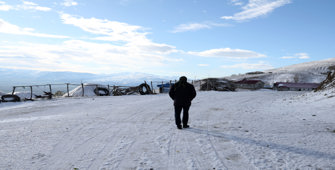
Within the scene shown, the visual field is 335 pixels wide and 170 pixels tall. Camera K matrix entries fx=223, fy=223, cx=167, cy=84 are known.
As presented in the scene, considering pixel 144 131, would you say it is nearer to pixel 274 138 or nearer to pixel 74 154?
pixel 74 154

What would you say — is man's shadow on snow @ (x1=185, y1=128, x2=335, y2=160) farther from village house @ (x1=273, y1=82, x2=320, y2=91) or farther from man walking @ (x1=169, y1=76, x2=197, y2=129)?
village house @ (x1=273, y1=82, x2=320, y2=91)

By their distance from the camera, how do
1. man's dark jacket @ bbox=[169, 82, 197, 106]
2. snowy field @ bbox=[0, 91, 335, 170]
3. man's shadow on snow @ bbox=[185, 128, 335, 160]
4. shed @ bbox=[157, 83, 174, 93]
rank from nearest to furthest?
snowy field @ bbox=[0, 91, 335, 170]
man's shadow on snow @ bbox=[185, 128, 335, 160]
man's dark jacket @ bbox=[169, 82, 197, 106]
shed @ bbox=[157, 83, 174, 93]

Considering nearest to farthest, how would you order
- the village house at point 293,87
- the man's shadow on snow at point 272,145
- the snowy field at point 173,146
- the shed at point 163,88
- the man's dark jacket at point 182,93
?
the snowy field at point 173,146 < the man's shadow on snow at point 272,145 < the man's dark jacket at point 182,93 < the shed at point 163,88 < the village house at point 293,87

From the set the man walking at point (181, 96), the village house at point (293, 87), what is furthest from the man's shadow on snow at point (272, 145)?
the village house at point (293, 87)

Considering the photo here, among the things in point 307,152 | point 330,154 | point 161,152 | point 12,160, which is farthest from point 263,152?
point 12,160

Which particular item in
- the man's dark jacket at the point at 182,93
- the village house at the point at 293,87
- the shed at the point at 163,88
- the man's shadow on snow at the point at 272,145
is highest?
the man's dark jacket at the point at 182,93

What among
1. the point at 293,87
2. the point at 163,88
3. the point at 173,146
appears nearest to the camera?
the point at 173,146

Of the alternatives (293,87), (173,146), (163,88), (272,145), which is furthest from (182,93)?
(293,87)

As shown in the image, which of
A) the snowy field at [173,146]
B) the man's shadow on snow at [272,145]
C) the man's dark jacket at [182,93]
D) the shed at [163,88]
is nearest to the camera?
the snowy field at [173,146]

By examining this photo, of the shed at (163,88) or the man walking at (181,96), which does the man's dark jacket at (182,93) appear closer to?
the man walking at (181,96)

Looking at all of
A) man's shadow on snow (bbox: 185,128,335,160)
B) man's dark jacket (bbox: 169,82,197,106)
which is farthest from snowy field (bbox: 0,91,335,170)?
man's dark jacket (bbox: 169,82,197,106)

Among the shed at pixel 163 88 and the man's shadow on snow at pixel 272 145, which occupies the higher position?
the shed at pixel 163 88

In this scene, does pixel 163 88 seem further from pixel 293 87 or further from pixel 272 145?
pixel 293 87

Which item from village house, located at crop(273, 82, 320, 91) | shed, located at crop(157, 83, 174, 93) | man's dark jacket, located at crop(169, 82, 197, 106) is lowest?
village house, located at crop(273, 82, 320, 91)
